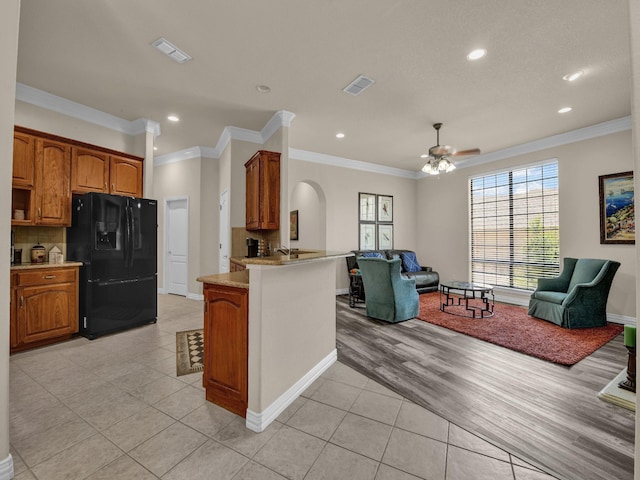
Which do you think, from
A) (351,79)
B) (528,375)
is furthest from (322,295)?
(351,79)

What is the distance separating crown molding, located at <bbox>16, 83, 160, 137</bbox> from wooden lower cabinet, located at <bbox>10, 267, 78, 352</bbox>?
2129 millimetres

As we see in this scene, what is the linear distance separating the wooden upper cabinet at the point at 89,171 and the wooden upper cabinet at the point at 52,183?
0.06 m

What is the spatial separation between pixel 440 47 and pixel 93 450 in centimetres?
407

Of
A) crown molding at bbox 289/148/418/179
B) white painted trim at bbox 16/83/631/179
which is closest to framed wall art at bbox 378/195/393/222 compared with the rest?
crown molding at bbox 289/148/418/179

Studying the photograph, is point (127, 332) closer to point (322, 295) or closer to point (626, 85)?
point (322, 295)

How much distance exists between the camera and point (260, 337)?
1.94m

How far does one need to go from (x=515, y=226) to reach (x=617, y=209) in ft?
5.09

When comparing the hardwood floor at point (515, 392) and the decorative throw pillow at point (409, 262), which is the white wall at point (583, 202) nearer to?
the decorative throw pillow at point (409, 262)

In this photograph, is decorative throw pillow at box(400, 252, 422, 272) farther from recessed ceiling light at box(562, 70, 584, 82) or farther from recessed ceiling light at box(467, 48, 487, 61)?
recessed ceiling light at box(467, 48, 487, 61)

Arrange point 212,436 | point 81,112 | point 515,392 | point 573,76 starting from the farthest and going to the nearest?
point 81,112
point 573,76
point 515,392
point 212,436

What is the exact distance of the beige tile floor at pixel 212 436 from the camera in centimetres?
159

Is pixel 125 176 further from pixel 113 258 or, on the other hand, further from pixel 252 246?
pixel 252 246

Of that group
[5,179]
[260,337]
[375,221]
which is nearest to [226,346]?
[260,337]

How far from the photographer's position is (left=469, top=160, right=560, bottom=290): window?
5.30 meters
